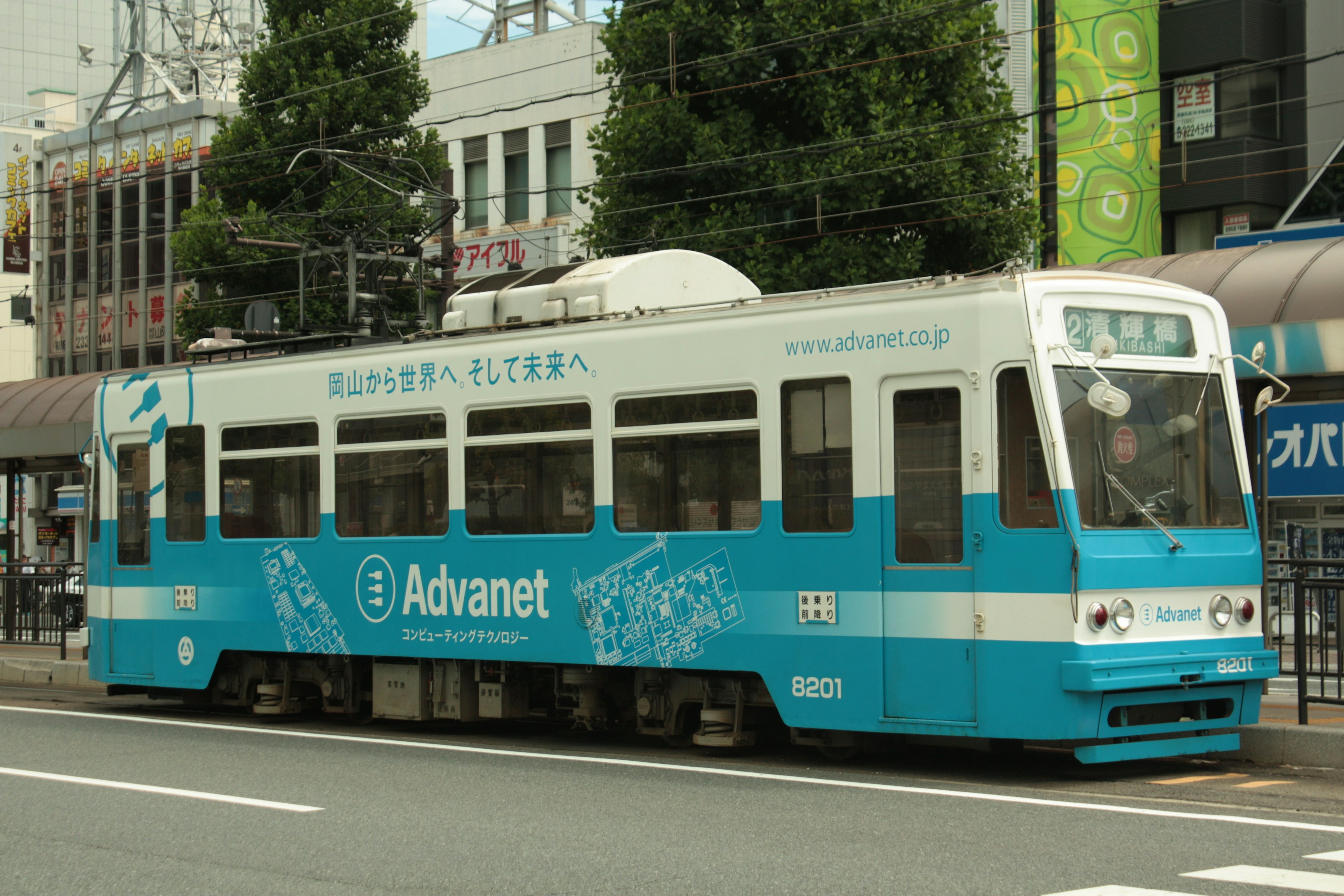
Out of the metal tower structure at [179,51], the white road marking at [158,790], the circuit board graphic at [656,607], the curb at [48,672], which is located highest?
the metal tower structure at [179,51]

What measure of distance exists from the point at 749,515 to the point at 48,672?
440 inches

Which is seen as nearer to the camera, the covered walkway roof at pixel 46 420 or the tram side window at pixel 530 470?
the tram side window at pixel 530 470

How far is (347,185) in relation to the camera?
88.8ft

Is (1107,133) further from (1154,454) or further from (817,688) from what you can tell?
(817,688)

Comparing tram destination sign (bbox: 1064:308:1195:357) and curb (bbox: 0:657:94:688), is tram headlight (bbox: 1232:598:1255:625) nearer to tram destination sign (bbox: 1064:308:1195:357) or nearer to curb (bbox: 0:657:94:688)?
tram destination sign (bbox: 1064:308:1195:357)

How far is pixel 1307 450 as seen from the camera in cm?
1828

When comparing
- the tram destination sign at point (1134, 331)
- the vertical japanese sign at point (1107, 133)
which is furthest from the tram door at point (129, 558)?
the vertical japanese sign at point (1107, 133)

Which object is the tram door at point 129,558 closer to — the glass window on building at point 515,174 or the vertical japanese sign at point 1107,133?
the vertical japanese sign at point 1107,133

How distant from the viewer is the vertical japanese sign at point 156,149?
45.8 meters

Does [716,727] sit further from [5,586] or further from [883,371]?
[5,586]

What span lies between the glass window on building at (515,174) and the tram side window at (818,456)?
27.8 meters

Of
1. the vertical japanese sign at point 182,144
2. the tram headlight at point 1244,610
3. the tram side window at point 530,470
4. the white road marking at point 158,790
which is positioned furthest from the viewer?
the vertical japanese sign at point 182,144

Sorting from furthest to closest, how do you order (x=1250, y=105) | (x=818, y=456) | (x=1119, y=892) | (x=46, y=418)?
(x=1250, y=105) → (x=46, y=418) → (x=818, y=456) → (x=1119, y=892)

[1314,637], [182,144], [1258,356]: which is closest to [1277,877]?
[1258,356]
